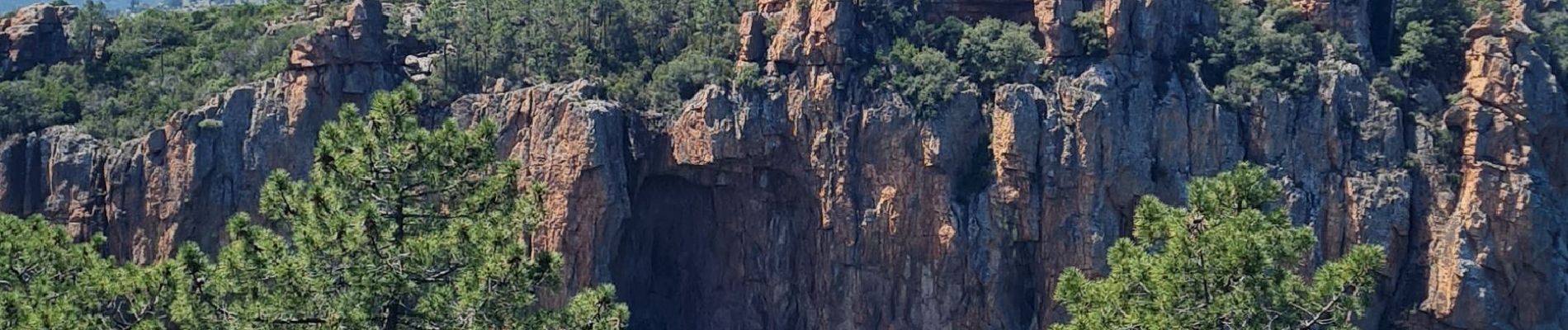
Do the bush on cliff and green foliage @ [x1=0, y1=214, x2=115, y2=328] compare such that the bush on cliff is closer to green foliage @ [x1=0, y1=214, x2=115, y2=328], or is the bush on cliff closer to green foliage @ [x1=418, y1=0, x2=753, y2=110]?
green foliage @ [x1=0, y1=214, x2=115, y2=328]

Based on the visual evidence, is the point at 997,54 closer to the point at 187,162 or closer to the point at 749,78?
the point at 749,78

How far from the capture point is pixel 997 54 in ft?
128

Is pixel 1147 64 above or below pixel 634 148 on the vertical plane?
above

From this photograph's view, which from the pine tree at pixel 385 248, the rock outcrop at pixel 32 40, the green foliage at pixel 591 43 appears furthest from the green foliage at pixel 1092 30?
the rock outcrop at pixel 32 40

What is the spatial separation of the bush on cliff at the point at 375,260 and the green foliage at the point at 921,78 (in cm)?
1865

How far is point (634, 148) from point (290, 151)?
8.33 metres

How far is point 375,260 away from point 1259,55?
26.2 metres

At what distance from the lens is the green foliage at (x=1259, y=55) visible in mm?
38969

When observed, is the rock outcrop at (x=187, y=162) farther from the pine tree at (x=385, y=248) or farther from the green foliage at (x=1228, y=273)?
the green foliage at (x=1228, y=273)

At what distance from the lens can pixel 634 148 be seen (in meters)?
39.3

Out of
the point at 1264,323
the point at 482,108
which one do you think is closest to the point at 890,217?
the point at 482,108

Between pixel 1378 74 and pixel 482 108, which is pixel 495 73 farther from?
pixel 1378 74

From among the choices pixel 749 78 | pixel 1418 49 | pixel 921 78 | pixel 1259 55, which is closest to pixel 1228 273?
pixel 921 78

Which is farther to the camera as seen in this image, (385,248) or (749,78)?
(749,78)
